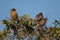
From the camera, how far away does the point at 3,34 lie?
3090mm

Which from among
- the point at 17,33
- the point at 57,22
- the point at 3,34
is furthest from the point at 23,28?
the point at 57,22

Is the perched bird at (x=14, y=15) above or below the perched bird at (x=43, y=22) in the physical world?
above

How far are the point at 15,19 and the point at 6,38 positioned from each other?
1.03 ft

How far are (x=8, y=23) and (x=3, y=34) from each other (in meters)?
0.17

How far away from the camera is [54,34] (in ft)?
9.91

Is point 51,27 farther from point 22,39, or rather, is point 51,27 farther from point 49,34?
point 22,39

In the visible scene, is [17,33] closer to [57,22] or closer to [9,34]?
[9,34]

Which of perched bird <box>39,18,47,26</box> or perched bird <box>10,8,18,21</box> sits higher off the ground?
perched bird <box>10,8,18,21</box>

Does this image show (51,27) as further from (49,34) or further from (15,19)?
(15,19)

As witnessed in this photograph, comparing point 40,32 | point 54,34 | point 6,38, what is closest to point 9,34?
point 6,38

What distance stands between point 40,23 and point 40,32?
18 centimetres

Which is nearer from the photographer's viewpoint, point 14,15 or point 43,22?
point 43,22

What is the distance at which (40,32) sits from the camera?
3033mm

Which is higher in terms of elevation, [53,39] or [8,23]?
[8,23]
